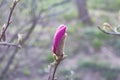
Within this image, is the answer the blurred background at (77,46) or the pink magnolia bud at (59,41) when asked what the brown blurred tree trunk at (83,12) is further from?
the pink magnolia bud at (59,41)

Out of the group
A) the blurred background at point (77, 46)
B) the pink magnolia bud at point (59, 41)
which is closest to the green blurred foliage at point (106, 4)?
the blurred background at point (77, 46)

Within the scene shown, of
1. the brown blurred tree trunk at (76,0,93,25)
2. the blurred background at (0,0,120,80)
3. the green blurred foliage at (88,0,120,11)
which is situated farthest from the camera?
the green blurred foliage at (88,0,120,11)

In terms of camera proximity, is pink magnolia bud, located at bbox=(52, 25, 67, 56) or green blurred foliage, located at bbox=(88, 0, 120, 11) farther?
green blurred foliage, located at bbox=(88, 0, 120, 11)

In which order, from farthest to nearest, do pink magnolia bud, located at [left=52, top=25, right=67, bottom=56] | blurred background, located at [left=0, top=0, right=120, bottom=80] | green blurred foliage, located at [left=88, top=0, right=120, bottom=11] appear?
green blurred foliage, located at [left=88, top=0, right=120, bottom=11]
blurred background, located at [left=0, top=0, right=120, bottom=80]
pink magnolia bud, located at [left=52, top=25, right=67, bottom=56]

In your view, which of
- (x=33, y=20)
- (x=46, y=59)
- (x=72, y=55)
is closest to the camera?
(x=33, y=20)

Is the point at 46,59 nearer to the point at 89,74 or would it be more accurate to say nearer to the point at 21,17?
the point at 89,74

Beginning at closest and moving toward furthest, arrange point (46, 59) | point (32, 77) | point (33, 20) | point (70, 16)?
point (33, 20), point (32, 77), point (46, 59), point (70, 16)

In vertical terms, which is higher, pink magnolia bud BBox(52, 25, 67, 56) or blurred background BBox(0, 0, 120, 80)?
pink magnolia bud BBox(52, 25, 67, 56)

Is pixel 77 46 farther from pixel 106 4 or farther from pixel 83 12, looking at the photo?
pixel 106 4

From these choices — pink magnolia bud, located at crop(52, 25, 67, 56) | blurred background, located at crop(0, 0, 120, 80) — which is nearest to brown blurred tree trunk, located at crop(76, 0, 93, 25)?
blurred background, located at crop(0, 0, 120, 80)

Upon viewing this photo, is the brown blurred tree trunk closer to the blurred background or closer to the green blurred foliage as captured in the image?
the blurred background

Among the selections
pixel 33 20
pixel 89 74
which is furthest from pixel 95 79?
pixel 33 20
